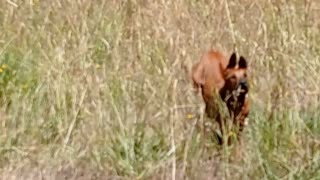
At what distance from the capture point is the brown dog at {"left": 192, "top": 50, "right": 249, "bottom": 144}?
416 centimetres

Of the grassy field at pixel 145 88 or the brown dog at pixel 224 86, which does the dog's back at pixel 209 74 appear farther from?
the grassy field at pixel 145 88

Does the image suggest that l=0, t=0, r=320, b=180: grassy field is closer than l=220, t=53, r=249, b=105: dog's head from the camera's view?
Yes

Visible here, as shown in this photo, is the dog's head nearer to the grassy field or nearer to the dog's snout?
the dog's snout

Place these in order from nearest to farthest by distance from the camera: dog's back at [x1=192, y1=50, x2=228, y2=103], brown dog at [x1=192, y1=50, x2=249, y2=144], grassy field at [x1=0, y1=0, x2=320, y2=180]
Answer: grassy field at [x1=0, y1=0, x2=320, y2=180], brown dog at [x1=192, y1=50, x2=249, y2=144], dog's back at [x1=192, y1=50, x2=228, y2=103]

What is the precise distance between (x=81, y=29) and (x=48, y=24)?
24cm

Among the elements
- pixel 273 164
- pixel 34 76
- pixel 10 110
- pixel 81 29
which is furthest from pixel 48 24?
pixel 273 164

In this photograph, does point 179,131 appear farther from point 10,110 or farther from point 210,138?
point 10,110

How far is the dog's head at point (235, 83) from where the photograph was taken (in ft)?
13.8

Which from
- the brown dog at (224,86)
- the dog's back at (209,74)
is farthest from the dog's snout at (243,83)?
the dog's back at (209,74)

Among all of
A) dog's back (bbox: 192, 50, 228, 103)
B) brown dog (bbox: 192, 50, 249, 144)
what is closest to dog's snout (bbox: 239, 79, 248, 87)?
brown dog (bbox: 192, 50, 249, 144)

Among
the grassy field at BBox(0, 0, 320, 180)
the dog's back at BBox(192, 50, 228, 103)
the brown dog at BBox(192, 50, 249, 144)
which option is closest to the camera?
the grassy field at BBox(0, 0, 320, 180)

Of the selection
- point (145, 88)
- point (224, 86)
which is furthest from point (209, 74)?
point (145, 88)

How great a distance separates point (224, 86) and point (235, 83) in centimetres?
7

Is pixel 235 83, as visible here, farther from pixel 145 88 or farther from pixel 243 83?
pixel 145 88
